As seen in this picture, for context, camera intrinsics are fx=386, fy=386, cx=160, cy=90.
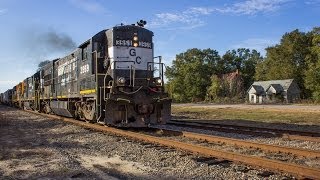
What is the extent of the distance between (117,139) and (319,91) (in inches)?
2242

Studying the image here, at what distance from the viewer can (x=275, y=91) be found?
7988 centimetres

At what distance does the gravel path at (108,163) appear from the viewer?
22.5ft

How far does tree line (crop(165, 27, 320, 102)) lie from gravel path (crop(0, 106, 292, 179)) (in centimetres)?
6300

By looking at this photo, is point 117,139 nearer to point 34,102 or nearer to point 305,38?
point 34,102

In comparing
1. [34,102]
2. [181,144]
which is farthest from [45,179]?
[34,102]

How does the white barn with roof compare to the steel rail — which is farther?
the white barn with roof

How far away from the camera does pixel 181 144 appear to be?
9617mm

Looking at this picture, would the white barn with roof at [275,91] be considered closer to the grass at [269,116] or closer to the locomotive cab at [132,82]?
the grass at [269,116]

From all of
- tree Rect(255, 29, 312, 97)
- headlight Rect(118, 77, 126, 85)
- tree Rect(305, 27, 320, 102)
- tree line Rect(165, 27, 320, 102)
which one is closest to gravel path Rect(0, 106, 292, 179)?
headlight Rect(118, 77, 126, 85)

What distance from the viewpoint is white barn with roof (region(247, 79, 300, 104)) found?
77688mm

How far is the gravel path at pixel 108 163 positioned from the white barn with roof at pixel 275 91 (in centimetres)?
6950

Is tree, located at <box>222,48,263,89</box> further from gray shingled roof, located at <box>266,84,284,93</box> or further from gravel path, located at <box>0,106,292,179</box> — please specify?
gravel path, located at <box>0,106,292,179</box>

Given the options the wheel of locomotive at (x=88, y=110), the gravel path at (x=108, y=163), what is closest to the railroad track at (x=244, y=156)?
the gravel path at (x=108, y=163)

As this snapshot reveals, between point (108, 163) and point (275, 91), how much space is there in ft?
249
